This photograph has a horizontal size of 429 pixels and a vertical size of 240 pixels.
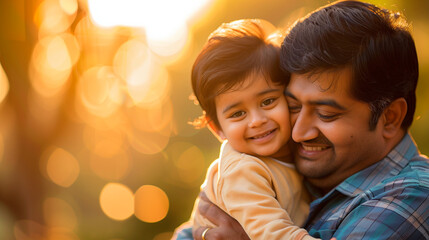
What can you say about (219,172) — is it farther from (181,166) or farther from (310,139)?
(181,166)

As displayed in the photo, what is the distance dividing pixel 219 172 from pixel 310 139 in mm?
525

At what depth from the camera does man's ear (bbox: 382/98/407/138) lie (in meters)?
2.51

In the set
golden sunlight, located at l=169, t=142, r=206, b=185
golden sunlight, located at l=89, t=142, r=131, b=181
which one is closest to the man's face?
golden sunlight, located at l=169, t=142, r=206, b=185

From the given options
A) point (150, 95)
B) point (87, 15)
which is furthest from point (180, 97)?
point (87, 15)

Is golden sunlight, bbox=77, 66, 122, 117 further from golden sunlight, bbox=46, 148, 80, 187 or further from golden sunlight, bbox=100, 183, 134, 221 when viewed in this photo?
Result: golden sunlight, bbox=100, 183, 134, 221

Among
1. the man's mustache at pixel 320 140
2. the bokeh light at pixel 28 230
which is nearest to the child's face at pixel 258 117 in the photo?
the man's mustache at pixel 320 140

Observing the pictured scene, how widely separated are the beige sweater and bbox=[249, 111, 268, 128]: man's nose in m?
0.17

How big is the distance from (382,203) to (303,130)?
57cm

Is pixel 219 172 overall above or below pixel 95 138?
above

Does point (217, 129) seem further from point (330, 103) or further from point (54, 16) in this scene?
point (54, 16)

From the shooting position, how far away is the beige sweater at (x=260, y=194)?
2119mm

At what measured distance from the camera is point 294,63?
7.93 ft

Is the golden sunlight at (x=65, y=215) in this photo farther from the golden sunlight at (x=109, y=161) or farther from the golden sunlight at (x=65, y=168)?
the golden sunlight at (x=109, y=161)

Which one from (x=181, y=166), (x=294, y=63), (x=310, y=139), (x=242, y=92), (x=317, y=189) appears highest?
(x=294, y=63)
